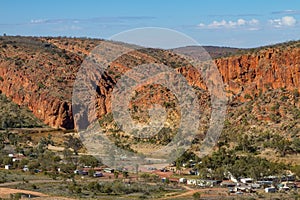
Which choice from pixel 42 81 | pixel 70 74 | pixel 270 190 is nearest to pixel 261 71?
pixel 270 190

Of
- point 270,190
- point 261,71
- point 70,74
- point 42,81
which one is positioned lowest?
point 270,190

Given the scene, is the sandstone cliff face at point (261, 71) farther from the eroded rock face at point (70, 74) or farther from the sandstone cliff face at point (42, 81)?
the sandstone cliff face at point (42, 81)

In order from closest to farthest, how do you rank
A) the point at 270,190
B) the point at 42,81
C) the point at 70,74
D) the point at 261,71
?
the point at 270,190
the point at 261,71
the point at 42,81
the point at 70,74

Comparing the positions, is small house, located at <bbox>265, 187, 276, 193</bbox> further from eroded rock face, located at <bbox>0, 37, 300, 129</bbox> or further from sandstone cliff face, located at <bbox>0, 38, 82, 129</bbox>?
sandstone cliff face, located at <bbox>0, 38, 82, 129</bbox>

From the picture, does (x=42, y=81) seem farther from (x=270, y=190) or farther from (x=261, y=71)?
(x=270, y=190)

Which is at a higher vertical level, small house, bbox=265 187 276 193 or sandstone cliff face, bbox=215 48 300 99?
sandstone cliff face, bbox=215 48 300 99

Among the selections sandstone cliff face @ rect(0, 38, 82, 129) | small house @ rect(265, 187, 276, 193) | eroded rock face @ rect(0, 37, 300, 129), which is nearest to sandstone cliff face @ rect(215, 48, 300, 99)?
eroded rock face @ rect(0, 37, 300, 129)

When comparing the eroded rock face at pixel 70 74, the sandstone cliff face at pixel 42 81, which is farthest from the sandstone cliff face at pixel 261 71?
the sandstone cliff face at pixel 42 81

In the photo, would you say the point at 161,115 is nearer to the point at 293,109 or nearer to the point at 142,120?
the point at 142,120
